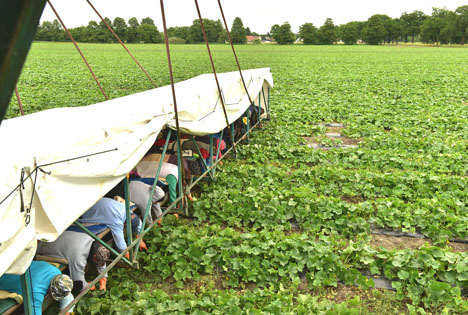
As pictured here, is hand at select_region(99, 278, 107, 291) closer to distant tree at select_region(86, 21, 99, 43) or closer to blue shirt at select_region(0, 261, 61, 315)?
blue shirt at select_region(0, 261, 61, 315)

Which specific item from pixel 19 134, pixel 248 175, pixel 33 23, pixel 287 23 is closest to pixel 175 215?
pixel 248 175

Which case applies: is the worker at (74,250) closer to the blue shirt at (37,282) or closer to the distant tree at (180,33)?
the blue shirt at (37,282)

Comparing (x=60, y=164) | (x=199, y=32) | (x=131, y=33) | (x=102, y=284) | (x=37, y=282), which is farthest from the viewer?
(x=131, y=33)

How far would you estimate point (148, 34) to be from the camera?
3295 inches

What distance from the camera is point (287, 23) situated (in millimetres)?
109625

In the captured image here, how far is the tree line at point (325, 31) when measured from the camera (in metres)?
78.9

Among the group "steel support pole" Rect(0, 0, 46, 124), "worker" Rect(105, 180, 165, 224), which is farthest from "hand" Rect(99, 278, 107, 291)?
"steel support pole" Rect(0, 0, 46, 124)

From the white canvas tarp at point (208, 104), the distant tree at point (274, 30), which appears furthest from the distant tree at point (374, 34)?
the white canvas tarp at point (208, 104)

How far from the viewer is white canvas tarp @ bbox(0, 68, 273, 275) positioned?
8.14ft

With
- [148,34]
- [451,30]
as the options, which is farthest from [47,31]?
[451,30]

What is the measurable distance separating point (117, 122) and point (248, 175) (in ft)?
12.2

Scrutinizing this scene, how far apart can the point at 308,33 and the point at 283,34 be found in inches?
292

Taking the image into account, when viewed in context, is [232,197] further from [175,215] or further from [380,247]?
[380,247]

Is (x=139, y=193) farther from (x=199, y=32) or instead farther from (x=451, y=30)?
(x=451, y=30)
